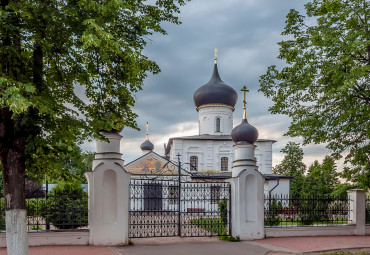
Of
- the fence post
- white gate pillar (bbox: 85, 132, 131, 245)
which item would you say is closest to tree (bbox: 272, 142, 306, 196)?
the fence post

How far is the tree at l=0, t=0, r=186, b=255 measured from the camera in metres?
6.31

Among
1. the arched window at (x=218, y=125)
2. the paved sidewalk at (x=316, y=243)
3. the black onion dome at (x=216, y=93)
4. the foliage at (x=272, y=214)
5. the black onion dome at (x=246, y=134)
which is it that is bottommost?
the paved sidewalk at (x=316, y=243)

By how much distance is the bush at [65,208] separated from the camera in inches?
418

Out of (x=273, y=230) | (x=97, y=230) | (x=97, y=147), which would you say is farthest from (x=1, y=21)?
(x=273, y=230)

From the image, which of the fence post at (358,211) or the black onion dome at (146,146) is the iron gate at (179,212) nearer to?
the fence post at (358,211)

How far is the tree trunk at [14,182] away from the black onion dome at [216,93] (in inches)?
1162

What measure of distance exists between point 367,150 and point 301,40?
3919mm

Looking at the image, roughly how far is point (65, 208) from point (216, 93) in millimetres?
26642

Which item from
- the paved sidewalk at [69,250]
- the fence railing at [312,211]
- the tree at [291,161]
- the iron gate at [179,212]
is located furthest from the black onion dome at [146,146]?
the paved sidewalk at [69,250]

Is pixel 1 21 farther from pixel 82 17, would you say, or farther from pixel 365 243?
pixel 365 243

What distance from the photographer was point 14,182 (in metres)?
7.06

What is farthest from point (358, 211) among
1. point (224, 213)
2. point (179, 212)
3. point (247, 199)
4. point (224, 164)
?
point (224, 164)

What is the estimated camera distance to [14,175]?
7.08 m

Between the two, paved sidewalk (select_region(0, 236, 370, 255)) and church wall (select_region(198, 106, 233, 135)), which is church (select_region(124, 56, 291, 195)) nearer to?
church wall (select_region(198, 106, 233, 135))
